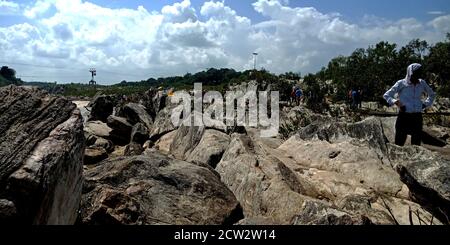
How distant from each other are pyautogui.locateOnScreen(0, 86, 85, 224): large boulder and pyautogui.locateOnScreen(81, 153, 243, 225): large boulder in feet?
1.49

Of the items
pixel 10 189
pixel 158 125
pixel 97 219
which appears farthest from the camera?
pixel 158 125

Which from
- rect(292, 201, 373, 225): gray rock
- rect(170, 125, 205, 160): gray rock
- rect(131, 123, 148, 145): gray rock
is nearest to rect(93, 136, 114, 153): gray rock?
rect(131, 123, 148, 145): gray rock

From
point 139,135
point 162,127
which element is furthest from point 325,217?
point 139,135

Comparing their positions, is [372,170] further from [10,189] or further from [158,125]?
[158,125]

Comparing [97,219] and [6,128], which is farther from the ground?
[6,128]

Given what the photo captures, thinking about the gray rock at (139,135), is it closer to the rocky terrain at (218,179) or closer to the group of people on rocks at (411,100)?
the rocky terrain at (218,179)

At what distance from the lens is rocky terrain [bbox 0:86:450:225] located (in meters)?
3.72

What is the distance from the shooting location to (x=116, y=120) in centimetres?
1908

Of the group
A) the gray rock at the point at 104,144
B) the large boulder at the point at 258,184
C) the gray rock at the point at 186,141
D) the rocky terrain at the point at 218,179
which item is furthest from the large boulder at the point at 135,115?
the large boulder at the point at 258,184

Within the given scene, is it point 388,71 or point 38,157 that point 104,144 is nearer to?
point 38,157

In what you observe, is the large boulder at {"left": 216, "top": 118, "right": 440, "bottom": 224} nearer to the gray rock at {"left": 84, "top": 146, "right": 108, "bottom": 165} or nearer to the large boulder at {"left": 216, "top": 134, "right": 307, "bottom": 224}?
the large boulder at {"left": 216, "top": 134, "right": 307, "bottom": 224}

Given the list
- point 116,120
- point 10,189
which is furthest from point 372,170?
point 116,120
